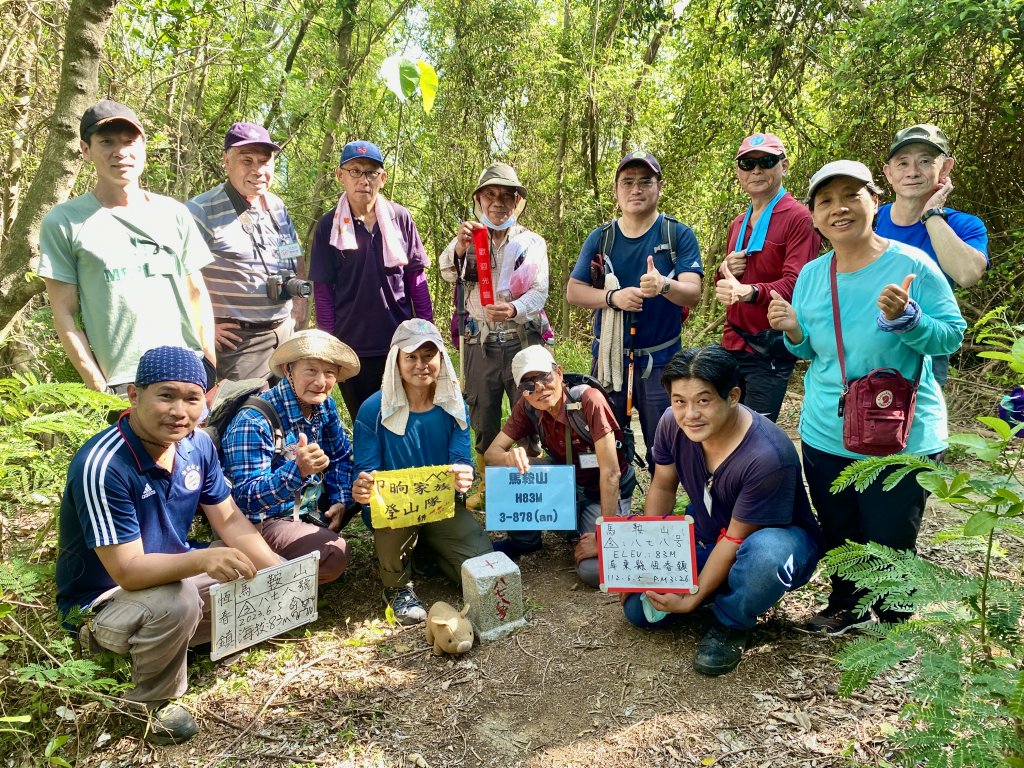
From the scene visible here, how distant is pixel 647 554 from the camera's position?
3010mm

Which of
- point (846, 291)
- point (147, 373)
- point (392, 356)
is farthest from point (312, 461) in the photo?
point (846, 291)

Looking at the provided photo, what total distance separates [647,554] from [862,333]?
4.37 feet

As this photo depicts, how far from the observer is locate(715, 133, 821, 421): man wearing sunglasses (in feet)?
11.1

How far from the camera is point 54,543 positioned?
3385mm

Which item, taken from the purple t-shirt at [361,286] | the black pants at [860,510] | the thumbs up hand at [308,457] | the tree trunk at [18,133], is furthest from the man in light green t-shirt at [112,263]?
the black pants at [860,510]

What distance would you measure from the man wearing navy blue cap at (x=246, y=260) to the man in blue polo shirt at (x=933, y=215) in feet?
10.7

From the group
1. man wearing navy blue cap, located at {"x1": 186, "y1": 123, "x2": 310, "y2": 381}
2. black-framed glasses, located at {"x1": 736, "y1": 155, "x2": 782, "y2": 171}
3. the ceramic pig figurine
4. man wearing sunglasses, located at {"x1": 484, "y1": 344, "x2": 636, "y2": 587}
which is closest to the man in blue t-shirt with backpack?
man wearing sunglasses, located at {"x1": 484, "y1": 344, "x2": 636, "y2": 587}

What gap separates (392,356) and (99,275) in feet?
4.65

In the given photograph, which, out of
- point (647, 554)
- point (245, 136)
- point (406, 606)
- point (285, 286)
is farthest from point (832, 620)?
point (245, 136)

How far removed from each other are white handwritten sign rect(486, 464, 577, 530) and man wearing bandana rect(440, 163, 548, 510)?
55 cm

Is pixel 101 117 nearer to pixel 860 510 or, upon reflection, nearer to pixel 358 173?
pixel 358 173

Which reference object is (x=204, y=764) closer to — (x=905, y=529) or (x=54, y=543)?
(x=54, y=543)

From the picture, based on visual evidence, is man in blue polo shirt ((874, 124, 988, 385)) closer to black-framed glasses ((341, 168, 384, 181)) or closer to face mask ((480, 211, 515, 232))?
face mask ((480, 211, 515, 232))

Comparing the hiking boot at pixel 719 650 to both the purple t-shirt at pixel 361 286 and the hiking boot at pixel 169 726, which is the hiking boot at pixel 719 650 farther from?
the purple t-shirt at pixel 361 286
